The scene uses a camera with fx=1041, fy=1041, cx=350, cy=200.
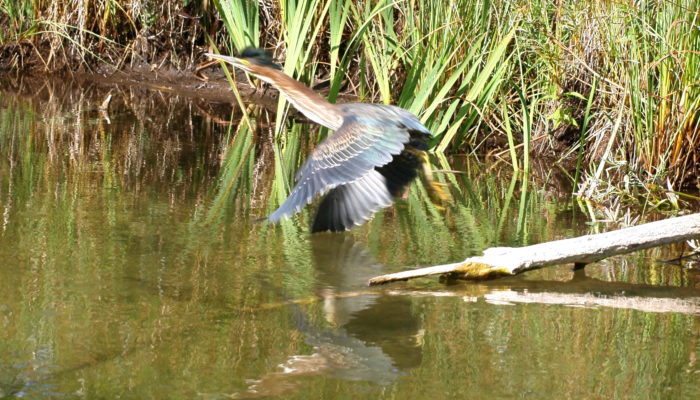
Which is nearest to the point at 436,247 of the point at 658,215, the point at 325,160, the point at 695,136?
the point at 325,160

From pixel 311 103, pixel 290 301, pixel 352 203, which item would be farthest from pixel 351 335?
pixel 311 103

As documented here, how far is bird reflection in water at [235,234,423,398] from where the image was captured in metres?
3.35

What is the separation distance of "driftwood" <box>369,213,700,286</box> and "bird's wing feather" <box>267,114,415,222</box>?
0.52m

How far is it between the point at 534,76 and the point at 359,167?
3.63 metres

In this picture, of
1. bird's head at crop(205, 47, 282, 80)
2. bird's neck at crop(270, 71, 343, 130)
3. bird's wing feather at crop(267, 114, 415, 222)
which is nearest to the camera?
bird's wing feather at crop(267, 114, 415, 222)

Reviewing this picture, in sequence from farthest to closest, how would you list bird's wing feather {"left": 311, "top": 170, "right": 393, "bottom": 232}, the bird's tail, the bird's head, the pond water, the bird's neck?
the bird's tail, the bird's head, the bird's neck, bird's wing feather {"left": 311, "top": 170, "right": 393, "bottom": 232}, the pond water

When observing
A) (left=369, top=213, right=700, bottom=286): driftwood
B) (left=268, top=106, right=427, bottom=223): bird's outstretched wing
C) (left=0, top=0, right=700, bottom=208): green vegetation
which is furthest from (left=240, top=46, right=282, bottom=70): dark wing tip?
(left=369, top=213, right=700, bottom=286): driftwood

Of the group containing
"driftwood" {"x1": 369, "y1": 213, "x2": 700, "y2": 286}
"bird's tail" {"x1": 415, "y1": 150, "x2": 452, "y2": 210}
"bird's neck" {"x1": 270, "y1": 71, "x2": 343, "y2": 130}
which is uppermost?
"bird's neck" {"x1": 270, "y1": 71, "x2": 343, "y2": 130}

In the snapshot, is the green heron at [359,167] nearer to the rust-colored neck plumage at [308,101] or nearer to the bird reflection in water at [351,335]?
the rust-colored neck plumage at [308,101]

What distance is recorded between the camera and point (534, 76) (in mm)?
7984

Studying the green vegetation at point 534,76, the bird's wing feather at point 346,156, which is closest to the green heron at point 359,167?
the bird's wing feather at point 346,156

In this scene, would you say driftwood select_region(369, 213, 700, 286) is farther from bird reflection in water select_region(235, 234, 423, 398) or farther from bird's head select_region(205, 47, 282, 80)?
bird's head select_region(205, 47, 282, 80)

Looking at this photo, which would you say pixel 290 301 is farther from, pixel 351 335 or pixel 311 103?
pixel 311 103

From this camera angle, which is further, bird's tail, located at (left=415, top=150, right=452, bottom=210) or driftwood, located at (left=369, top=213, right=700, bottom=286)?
bird's tail, located at (left=415, top=150, right=452, bottom=210)
